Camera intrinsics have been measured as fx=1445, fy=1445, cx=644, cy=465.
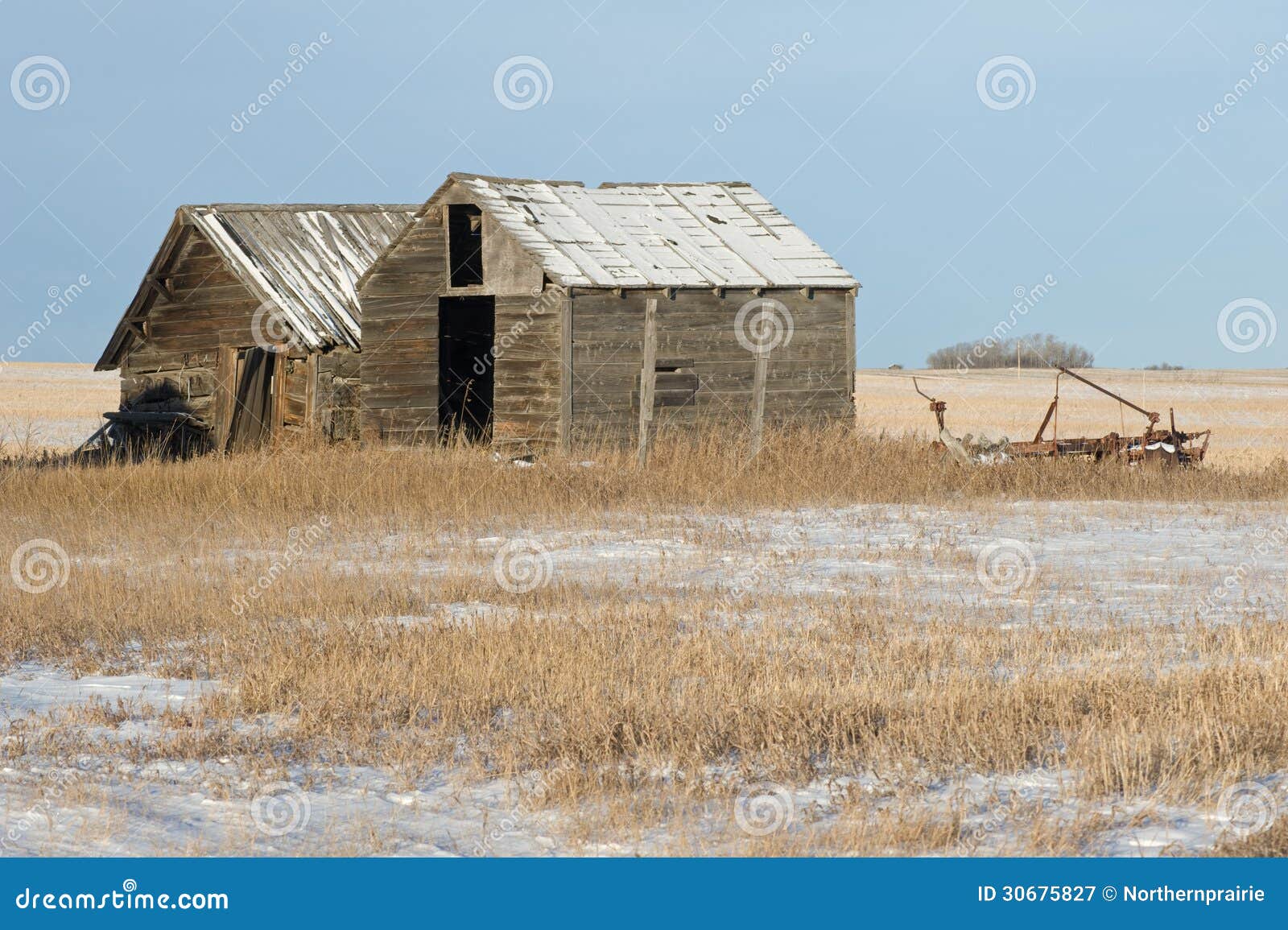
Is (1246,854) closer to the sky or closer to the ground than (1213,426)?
closer to the ground

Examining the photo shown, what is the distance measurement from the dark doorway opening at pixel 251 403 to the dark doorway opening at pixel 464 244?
11.2 ft

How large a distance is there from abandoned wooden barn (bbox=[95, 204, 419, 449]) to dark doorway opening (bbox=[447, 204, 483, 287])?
1.75m

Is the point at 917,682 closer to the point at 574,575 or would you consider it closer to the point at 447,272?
the point at 574,575

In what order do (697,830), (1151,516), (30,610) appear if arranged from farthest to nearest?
(1151,516)
(30,610)
(697,830)

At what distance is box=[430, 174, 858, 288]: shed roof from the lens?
816 inches

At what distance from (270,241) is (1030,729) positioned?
19984mm

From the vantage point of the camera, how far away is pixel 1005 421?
4638cm

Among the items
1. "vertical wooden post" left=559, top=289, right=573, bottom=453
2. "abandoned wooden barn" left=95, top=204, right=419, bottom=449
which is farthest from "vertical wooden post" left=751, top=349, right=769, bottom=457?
"abandoned wooden barn" left=95, top=204, right=419, bottom=449

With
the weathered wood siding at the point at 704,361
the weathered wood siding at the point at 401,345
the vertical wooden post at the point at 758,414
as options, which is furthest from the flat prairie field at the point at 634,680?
the weathered wood siding at the point at 401,345

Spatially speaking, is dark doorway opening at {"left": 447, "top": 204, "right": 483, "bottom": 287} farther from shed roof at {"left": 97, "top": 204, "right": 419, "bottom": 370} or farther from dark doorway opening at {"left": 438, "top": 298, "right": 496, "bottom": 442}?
shed roof at {"left": 97, "top": 204, "right": 419, "bottom": 370}

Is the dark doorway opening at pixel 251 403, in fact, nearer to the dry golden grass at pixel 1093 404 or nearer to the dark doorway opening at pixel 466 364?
the dark doorway opening at pixel 466 364

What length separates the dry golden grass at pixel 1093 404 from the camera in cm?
3850

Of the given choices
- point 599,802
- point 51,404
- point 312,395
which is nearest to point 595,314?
point 312,395

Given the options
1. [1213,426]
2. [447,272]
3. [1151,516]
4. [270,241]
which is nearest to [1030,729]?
[1151,516]
